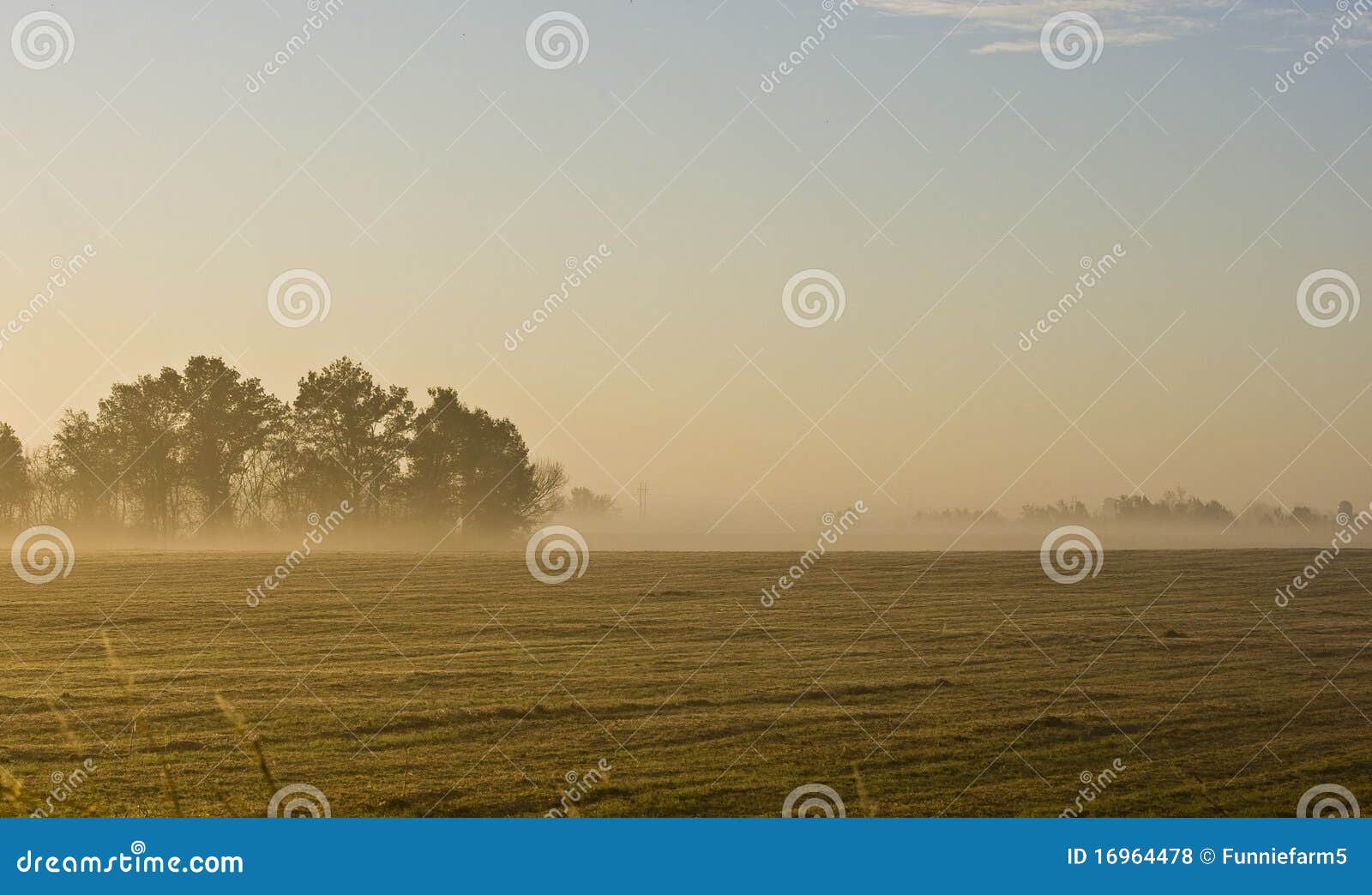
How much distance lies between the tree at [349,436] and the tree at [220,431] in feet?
7.33

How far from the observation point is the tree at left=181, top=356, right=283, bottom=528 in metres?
75.1

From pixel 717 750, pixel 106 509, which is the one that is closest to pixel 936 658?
pixel 717 750

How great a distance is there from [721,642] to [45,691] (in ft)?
46.9

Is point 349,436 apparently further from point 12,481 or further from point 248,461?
point 12,481

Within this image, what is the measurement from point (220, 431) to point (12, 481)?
54.3 feet

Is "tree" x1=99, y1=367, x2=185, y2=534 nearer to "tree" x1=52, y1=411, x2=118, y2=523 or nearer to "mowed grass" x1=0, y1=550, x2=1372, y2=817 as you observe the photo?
"tree" x1=52, y1=411, x2=118, y2=523

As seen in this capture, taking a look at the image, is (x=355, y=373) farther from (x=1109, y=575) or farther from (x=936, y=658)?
(x=936, y=658)

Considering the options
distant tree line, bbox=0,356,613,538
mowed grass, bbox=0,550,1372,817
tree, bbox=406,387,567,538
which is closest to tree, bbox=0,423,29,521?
distant tree line, bbox=0,356,613,538

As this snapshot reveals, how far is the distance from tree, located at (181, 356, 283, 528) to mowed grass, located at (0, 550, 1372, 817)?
33984 millimetres

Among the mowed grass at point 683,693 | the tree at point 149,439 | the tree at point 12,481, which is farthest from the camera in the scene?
the tree at point 12,481

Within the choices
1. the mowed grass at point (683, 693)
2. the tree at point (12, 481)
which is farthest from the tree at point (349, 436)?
the mowed grass at point (683, 693)

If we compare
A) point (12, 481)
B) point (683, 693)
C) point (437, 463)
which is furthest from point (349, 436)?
point (683, 693)

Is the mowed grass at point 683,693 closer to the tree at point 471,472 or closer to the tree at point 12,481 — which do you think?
the tree at point 471,472

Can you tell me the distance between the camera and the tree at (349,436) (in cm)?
7519
